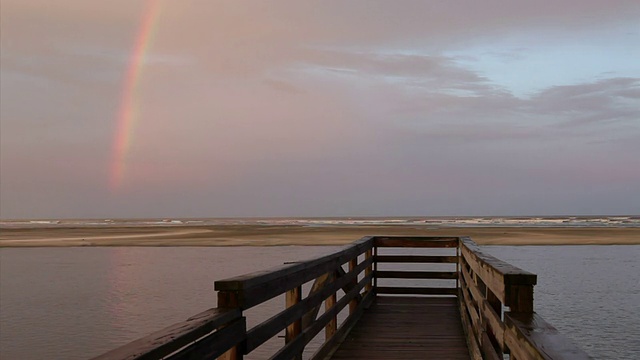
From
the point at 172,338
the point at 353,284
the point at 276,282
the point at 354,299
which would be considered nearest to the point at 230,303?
the point at 276,282

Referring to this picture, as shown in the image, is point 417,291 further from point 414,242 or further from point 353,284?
point 353,284

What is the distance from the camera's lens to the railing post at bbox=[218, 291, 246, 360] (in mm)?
3828

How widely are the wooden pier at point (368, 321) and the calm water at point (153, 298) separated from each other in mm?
1422

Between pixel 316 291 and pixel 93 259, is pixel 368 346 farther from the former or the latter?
pixel 93 259

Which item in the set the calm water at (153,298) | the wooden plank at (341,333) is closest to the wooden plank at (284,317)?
the wooden plank at (341,333)

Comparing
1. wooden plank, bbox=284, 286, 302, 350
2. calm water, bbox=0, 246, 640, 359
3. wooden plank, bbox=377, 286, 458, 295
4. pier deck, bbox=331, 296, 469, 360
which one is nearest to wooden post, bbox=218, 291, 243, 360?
wooden plank, bbox=284, 286, 302, 350

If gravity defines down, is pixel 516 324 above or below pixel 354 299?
above

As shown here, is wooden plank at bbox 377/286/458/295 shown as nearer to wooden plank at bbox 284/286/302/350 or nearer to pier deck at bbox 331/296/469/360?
pier deck at bbox 331/296/469/360

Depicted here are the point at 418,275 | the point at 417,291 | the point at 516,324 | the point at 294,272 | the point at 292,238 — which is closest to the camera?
the point at 516,324

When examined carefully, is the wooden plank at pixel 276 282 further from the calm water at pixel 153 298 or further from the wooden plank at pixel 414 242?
the wooden plank at pixel 414 242

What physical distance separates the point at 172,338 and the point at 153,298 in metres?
12.8

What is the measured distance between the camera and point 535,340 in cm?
278

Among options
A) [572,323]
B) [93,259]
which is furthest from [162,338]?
[93,259]

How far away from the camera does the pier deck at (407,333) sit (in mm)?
7246
